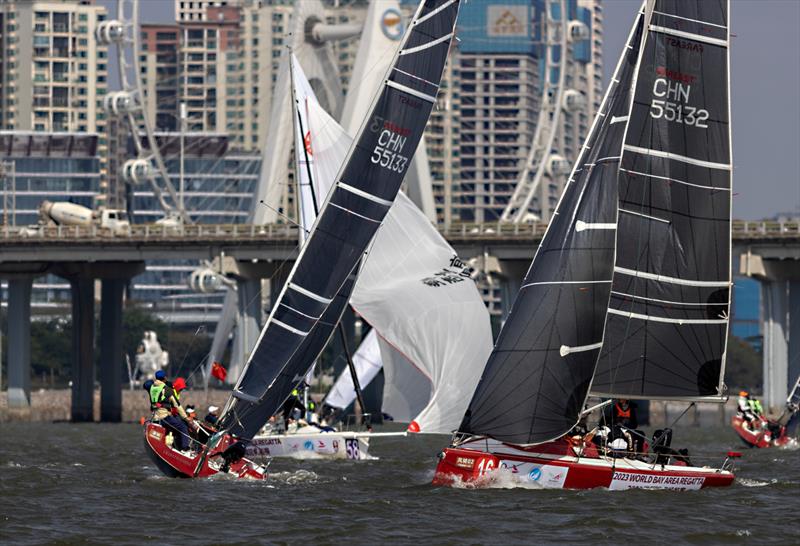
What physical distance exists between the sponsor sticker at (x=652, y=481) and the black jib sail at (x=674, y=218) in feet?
5.20

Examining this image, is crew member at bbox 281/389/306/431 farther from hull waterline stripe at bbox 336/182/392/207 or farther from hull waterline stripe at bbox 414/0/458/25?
hull waterline stripe at bbox 414/0/458/25

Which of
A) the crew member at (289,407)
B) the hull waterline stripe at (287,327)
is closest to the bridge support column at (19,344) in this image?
the crew member at (289,407)

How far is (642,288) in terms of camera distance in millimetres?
35062

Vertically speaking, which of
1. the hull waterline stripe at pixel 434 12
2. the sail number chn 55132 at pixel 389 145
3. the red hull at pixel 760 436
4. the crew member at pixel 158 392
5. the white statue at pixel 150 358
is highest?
the hull waterline stripe at pixel 434 12

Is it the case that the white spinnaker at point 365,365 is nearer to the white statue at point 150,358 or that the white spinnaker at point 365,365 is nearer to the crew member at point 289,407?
the crew member at point 289,407

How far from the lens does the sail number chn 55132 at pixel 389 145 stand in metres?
39.0

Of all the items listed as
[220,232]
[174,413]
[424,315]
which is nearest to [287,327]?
[174,413]

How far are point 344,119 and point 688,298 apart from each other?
65175 millimetres

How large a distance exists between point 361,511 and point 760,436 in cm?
3057

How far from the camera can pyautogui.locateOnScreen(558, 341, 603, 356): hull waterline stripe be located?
3466cm

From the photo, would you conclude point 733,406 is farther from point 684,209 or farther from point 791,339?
point 684,209

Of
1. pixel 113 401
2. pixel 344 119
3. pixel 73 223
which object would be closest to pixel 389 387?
pixel 344 119

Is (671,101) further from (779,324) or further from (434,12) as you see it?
(779,324)

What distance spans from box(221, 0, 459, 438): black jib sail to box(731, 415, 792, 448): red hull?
24602mm
